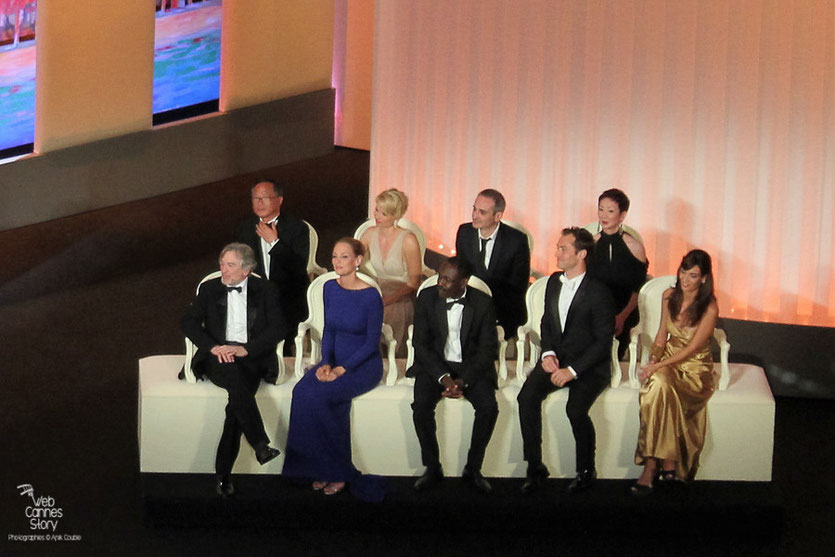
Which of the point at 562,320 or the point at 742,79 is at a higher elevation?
the point at 742,79

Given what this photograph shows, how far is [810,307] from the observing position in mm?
7582

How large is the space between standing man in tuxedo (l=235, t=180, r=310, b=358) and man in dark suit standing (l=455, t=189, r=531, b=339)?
3.11ft

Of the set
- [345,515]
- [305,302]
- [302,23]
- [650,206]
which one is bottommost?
[345,515]

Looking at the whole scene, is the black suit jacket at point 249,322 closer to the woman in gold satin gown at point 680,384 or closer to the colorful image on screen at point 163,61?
the woman in gold satin gown at point 680,384

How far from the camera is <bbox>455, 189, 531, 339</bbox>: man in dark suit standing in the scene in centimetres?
708

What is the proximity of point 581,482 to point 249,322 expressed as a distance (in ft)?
5.53

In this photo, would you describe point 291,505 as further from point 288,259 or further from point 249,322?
point 288,259

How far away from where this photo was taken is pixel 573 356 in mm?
6004

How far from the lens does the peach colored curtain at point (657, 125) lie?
7.53 m

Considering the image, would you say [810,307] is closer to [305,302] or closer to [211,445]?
[305,302]

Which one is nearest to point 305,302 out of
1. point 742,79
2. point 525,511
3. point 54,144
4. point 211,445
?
point 211,445

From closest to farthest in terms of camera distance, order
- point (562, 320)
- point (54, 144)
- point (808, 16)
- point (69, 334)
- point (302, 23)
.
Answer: point (562, 320) → point (808, 16) → point (69, 334) → point (54, 144) → point (302, 23)

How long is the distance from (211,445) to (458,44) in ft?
14.0

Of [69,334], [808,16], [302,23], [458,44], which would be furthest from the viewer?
[302,23]
